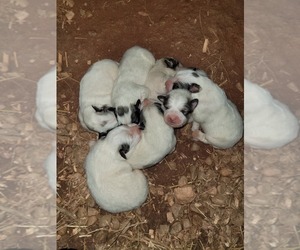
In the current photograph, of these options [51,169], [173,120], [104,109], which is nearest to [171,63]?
[173,120]

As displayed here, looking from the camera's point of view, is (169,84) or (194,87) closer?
(194,87)

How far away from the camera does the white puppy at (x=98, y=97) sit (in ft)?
17.7

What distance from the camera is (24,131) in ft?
19.2

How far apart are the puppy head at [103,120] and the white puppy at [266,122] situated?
1.38 meters

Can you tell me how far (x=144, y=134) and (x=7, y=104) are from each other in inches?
65.0

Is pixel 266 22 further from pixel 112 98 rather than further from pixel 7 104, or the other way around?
pixel 7 104

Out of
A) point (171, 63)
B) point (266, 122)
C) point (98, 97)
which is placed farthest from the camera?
point (171, 63)

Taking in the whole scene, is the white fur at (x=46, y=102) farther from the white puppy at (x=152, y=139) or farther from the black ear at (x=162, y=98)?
the black ear at (x=162, y=98)

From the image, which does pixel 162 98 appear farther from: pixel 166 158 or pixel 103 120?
pixel 166 158

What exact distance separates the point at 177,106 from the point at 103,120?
73 centimetres

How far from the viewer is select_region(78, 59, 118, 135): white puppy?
539cm

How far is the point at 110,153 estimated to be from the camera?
5121mm

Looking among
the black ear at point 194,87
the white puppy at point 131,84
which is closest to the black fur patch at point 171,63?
the white puppy at point 131,84

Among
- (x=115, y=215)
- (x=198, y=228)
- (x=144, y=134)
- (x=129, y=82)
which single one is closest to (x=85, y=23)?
(x=129, y=82)
